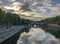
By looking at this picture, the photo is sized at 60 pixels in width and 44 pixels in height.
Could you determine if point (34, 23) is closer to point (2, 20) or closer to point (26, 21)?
point (26, 21)

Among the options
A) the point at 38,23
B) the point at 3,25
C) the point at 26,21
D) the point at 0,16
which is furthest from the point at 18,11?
the point at 38,23

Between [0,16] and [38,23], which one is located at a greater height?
[0,16]

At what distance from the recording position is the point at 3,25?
5744 centimetres

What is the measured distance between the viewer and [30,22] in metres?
119

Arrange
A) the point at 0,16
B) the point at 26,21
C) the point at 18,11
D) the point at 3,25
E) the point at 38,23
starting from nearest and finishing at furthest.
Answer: the point at 0,16
the point at 3,25
the point at 18,11
the point at 26,21
the point at 38,23

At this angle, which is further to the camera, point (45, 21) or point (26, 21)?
point (45, 21)

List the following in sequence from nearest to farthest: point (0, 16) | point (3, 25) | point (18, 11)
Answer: point (0, 16) < point (3, 25) < point (18, 11)

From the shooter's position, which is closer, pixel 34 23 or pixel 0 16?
pixel 0 16

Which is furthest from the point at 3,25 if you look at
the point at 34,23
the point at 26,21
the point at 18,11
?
the point at 34,23

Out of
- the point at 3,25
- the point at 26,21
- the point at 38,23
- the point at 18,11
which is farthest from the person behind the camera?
the point at 38,23

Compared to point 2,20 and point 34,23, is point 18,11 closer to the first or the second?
point 2,20

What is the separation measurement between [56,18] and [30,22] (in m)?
13.8

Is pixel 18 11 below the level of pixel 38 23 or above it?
above

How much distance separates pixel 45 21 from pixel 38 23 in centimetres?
392
